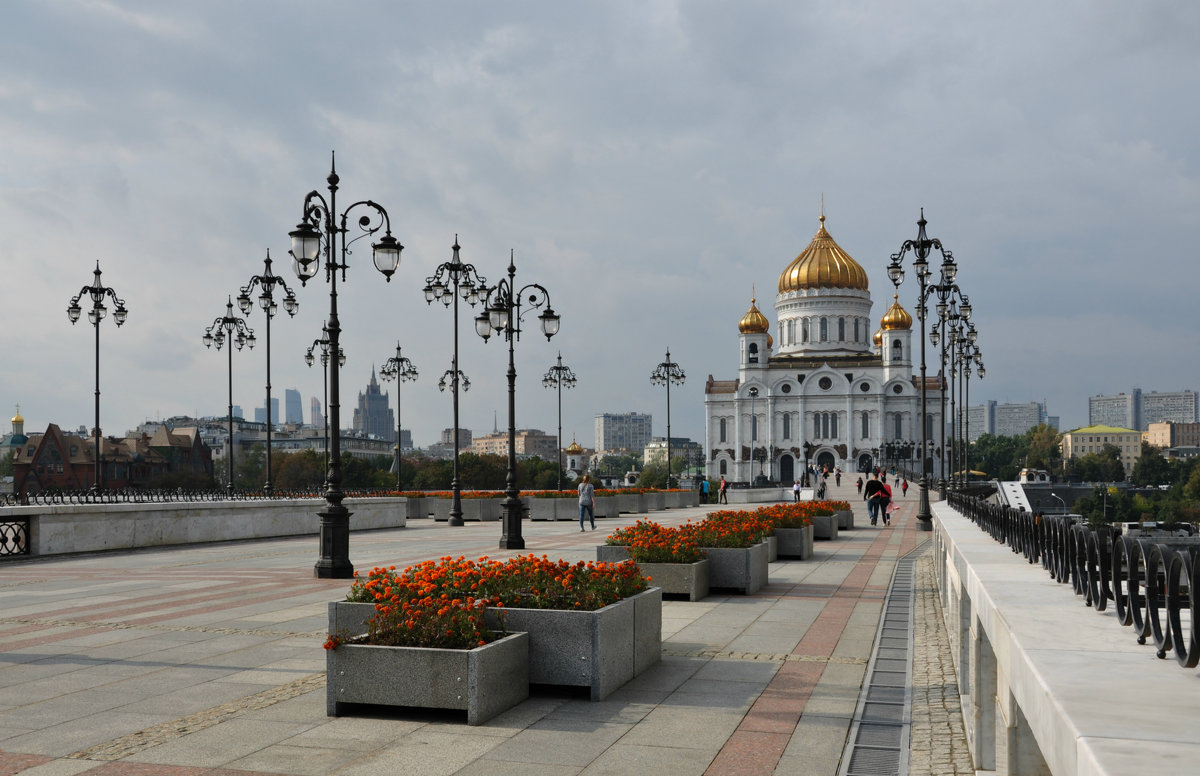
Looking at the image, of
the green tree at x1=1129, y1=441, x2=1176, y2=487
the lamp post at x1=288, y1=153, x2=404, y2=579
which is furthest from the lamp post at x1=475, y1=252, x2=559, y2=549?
the green tree at x1=1129, y1=441, x2=1176, y2=487

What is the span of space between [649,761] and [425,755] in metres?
1.38

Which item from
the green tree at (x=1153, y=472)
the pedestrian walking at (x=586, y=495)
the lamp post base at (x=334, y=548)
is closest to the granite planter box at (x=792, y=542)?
the lamp post base at (x=334, y=548)

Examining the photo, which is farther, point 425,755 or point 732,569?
point 732,569

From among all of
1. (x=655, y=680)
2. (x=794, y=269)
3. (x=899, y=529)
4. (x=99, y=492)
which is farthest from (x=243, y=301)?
(x=794, y=269)

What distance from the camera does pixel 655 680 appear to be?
870cm

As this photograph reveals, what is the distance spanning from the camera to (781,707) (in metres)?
7.82

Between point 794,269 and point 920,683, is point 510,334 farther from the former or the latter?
point 794,269

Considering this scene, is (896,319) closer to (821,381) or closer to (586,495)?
(821,381)

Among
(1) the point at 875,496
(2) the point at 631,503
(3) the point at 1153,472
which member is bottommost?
(3) the point at 1153,472

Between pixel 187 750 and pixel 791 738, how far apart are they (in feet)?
12.8

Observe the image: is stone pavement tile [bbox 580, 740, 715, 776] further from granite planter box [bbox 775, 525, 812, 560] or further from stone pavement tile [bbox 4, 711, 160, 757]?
granite planter box [bbox 775, 525, 812, 560]

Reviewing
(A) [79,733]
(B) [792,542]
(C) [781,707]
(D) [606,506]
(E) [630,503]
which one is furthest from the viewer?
(E) [630,503]

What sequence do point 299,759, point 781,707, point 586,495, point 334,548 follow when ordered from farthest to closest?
1. point 586,495
2. point 334,548
3. point 781,707
4. point 299,759

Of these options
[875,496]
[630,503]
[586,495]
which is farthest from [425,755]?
[630,503]
